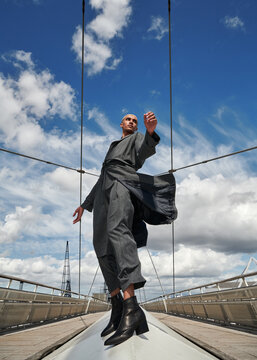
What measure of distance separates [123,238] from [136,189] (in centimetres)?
36

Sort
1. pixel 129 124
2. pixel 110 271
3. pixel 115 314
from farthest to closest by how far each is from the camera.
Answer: pixel 129 124 < pixel 110 271 < pixel 115 314

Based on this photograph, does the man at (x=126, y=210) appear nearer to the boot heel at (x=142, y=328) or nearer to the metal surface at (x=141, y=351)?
the boot heel at (x=142, y=328)

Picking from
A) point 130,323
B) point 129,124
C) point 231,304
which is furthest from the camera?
point 231,304

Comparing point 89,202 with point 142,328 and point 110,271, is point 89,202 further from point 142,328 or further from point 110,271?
point 142,328

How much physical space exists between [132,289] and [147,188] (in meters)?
0.69

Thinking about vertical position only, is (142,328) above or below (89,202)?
below

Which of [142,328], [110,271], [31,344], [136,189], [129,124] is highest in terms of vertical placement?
[129,124]

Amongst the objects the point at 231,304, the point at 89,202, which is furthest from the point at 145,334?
the point at 231,304

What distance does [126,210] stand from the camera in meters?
1.93

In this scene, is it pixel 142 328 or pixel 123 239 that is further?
pixel 123 239

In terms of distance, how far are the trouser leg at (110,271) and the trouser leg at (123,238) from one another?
340 millimetres

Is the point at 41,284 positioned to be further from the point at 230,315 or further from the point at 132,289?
the point at 132,289

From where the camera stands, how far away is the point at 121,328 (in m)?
1.54

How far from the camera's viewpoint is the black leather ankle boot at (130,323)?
1470 mm
